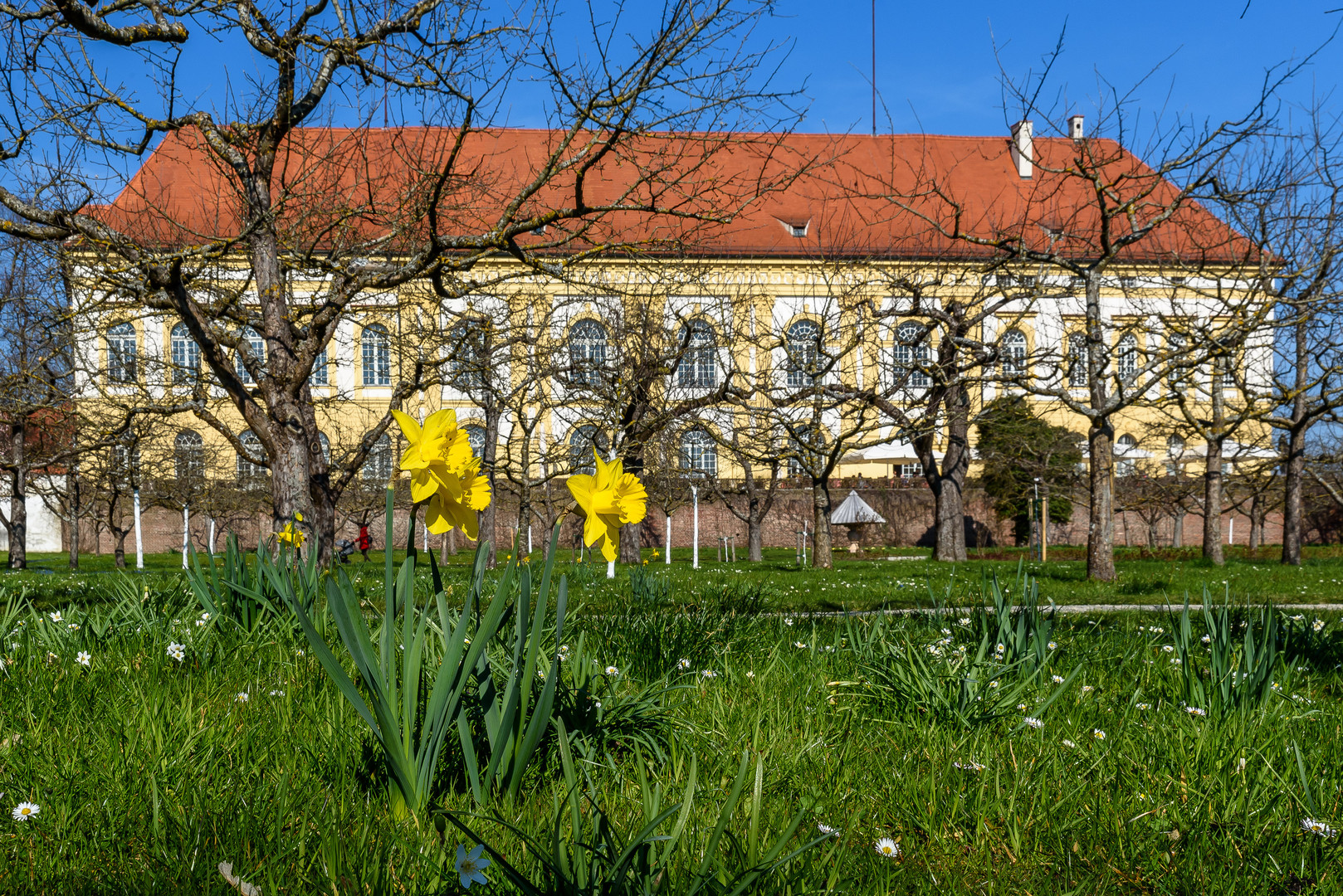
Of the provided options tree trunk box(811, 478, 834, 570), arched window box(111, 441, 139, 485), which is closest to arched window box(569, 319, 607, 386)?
tree trunk box(811, 478, 834, 570)

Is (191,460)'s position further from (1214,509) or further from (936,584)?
(1214,509)

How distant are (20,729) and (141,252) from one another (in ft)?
17.1

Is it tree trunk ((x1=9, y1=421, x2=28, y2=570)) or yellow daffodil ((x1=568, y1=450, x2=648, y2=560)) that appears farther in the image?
tree trunk ((x1=9, y1=421, x2=28, y2=570))

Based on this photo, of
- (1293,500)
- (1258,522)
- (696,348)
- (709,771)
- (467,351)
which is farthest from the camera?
(1258,522)

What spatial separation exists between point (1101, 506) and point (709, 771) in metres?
11.6

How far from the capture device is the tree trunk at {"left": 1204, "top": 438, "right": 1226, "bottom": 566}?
57.3 feet

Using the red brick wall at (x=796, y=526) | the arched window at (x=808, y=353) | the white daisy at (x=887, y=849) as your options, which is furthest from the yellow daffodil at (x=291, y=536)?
the red brick wall at (x=796, y=526)

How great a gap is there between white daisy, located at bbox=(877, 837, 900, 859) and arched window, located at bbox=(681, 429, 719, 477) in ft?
67.8

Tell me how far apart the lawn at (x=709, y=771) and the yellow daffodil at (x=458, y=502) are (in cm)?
29

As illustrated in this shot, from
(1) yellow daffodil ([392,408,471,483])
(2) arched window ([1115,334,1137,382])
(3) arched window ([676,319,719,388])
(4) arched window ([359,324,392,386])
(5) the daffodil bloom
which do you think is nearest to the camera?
(1) yellow daffodil ([392,408,471,483])

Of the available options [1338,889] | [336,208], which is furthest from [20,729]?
[336,208]

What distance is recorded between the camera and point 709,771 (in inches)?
95.6

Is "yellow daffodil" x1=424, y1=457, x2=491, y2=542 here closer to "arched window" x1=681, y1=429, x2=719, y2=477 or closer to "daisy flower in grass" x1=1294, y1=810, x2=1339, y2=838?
"daisy flower in grass" x1=1294, y1=810, x2=1339, y2=838

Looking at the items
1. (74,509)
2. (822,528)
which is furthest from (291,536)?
(74,509)
